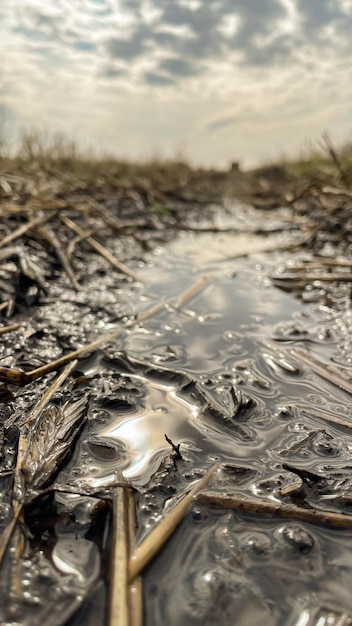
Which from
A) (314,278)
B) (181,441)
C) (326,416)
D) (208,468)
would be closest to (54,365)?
(181,441)

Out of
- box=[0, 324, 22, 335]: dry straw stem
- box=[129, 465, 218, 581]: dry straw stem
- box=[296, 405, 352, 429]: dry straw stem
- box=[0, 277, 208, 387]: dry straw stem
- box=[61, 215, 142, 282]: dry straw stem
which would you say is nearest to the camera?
box=[129, 465, 218, 581]: dry straw stem

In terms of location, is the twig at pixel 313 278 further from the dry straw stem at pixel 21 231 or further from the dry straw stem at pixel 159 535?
the dry straw stem at pixel 159 535

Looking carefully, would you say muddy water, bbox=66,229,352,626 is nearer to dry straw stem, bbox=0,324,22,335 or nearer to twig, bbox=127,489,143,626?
twig, bbox=127,489,143,626

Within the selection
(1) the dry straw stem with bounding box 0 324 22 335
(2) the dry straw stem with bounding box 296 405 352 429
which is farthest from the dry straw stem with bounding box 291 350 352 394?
(1) the dry straw stem with bounding box 0 324 22 335

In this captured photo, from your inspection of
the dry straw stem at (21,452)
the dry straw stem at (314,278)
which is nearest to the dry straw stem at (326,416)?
the dry straw stem at (21,452)

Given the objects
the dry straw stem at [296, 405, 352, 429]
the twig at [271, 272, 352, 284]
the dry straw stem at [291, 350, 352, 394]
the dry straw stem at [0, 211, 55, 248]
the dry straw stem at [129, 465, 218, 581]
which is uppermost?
the dry straw stem at [0, 211, 55, 248]

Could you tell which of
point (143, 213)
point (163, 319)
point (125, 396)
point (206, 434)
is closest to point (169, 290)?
point (163, 319)

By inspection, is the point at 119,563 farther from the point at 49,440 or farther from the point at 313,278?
the point at 313,278
